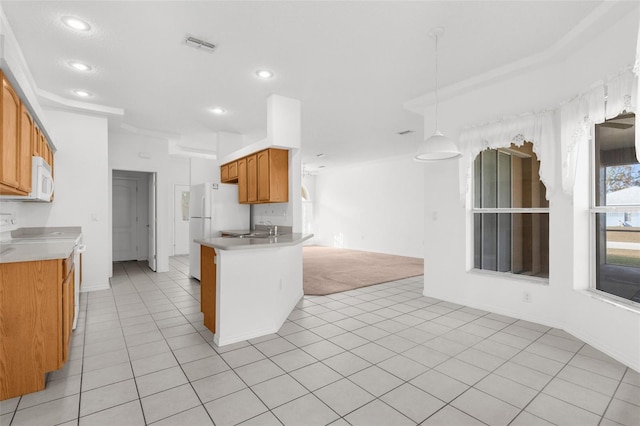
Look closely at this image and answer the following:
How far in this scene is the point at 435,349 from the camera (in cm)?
274

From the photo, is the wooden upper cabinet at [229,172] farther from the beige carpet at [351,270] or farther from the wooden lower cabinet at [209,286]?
the wooden lower cabinet at [209,286]

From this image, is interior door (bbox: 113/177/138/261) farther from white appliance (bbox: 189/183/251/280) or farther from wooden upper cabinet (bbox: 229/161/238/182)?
wooden upper cabinet (bbox: 229/161/238/182)

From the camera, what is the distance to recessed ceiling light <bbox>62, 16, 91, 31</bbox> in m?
2.59

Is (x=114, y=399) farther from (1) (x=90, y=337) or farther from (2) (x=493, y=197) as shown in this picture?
(2) (x=493, y=197)

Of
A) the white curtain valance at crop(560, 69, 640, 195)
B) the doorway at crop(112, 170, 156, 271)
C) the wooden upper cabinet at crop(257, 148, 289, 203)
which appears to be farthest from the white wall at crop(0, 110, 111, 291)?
the white curtain valance at crop(560, 69, 640, 195)

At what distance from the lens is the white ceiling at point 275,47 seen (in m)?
2.48

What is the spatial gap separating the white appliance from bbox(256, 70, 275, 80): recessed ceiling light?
2273mm

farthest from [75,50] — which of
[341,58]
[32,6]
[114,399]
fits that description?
[114,399]

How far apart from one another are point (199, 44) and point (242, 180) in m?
2.48

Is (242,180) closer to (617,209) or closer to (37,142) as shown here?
(37,142)

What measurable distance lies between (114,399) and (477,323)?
333 centimetres

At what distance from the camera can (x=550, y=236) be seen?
328 centimetres

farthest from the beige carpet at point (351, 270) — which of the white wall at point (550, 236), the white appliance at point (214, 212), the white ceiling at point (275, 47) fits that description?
the white ceiling at point (275, 47)

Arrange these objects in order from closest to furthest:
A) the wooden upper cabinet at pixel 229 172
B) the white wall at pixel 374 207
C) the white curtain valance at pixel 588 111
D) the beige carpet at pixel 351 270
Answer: the white curtain valance at pixel 588 111, the beige carpet at pixel 351 270, the wooden upper cabinet at pixel 229 172, the white wall at pixel 374 207
